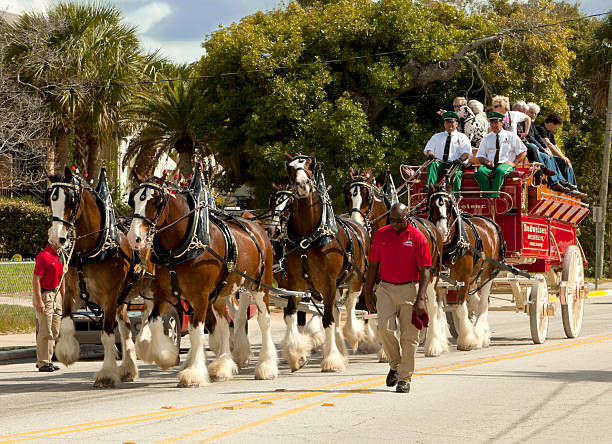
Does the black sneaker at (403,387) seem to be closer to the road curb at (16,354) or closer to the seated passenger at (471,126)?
the road curb at (16,354)

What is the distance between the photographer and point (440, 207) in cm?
1390

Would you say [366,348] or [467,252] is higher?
[467,252]

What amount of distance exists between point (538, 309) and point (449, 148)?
10.4 ft

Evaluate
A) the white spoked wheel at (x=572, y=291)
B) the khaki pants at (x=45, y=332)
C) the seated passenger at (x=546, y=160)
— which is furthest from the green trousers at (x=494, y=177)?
the khaki pants at (x=45, y=332)

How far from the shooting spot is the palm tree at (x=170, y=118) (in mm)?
30297

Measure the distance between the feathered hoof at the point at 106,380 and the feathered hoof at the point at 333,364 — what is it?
2.66m

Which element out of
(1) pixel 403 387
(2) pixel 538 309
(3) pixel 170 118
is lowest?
(1) pixel 403 387

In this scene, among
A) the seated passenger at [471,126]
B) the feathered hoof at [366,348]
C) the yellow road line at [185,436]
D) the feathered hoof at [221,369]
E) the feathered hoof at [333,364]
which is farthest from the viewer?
the seated passenger at [471,126]

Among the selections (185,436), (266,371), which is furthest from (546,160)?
(185,436)

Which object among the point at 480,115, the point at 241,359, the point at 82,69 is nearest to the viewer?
the point at 241,359

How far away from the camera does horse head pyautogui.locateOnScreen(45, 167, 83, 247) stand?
1027cm

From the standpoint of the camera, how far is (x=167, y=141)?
3111 cm

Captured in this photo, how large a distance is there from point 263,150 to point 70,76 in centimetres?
608

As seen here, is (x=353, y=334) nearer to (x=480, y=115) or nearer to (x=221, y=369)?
(x=221, y=369)
